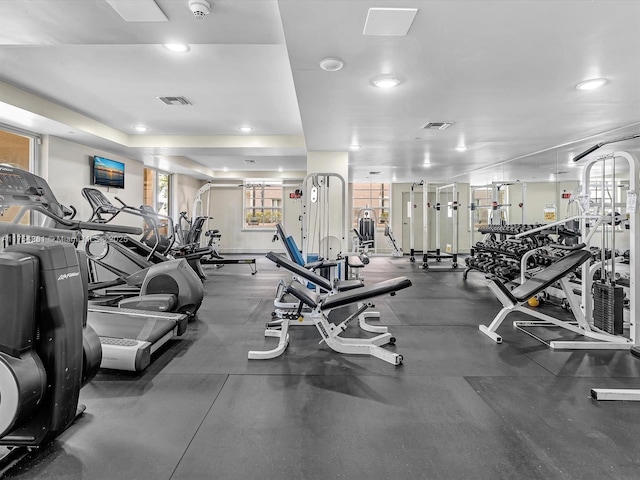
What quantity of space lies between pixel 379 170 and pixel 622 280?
18.1 ft

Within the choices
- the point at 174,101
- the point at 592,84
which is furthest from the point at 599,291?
the point at 174,101

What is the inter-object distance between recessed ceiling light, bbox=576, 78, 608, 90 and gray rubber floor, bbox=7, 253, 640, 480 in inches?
90.8

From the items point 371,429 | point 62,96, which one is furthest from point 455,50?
point 62,96

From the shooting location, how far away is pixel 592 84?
3.04m

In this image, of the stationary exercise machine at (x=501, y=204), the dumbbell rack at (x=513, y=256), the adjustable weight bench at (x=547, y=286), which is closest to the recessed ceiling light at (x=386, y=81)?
the adjustable weight bench at (x=547, y=286)

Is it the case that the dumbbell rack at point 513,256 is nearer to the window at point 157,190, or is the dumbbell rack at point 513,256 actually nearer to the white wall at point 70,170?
the white wall at point 70,170

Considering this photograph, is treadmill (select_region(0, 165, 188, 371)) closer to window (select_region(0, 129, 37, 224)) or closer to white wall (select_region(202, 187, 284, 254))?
window (select_region(0, 129, 37, 224))

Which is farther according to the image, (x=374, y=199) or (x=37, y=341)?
(x=374, y=199)

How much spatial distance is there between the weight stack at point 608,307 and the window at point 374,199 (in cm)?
808

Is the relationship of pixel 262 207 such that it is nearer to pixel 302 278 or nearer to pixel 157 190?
pixel 157 190

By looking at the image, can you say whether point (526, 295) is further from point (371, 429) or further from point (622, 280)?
point (371, 429)

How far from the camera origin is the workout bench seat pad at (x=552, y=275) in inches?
120

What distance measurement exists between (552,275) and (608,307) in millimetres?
611

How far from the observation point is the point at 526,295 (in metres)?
3.09
